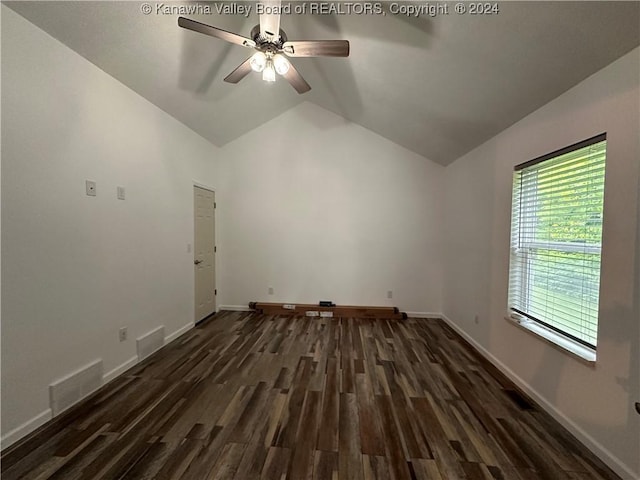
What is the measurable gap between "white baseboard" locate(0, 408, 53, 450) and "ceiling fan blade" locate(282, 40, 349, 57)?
314 centimetres

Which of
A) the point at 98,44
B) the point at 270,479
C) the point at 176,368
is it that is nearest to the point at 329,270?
the point at 176,368

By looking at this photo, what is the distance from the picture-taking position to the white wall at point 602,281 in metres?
1.42

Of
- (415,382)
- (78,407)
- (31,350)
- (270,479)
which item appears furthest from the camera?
(415,382)

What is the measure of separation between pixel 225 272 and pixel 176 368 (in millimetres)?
2036

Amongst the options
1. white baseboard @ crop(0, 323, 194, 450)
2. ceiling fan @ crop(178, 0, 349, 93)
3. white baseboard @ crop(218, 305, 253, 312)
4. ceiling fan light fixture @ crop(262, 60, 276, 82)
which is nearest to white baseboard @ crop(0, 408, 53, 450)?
white baseboard @ crop(0, 323, 194, 450)

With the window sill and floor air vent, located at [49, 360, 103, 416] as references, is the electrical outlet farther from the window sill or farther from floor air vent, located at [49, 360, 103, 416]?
the window sill

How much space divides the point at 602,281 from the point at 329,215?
10.6ft

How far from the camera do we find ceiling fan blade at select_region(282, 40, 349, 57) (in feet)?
5.57

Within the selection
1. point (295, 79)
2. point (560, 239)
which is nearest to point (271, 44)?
point (295, 79)

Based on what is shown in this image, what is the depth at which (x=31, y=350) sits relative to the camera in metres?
1.71

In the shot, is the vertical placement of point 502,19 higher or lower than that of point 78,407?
higher

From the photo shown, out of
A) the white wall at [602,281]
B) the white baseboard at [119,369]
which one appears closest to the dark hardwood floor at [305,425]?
the white baseboard at [119,369]

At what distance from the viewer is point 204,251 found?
12.9 ft

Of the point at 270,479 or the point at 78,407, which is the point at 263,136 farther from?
the point at 270,479
